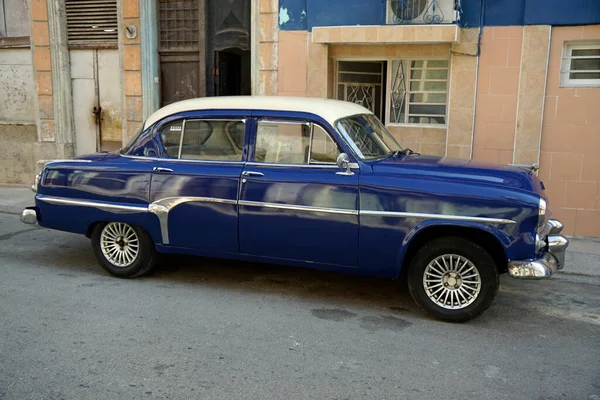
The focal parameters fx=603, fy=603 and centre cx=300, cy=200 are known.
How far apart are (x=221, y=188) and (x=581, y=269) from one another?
14.3ft

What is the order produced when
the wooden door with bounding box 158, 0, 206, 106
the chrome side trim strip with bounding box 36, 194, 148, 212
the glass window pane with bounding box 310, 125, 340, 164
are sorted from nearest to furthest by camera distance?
the glass window pane with bounding box 310, 125, 340, 164 → the chrome side trim strip with bounding box 36, 194, 148, 212 → the wooden door with bounding box 158, 0, 206, 106

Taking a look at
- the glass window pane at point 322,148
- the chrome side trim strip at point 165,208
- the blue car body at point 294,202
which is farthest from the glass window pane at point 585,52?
the chrome side trim strip at point 165,208

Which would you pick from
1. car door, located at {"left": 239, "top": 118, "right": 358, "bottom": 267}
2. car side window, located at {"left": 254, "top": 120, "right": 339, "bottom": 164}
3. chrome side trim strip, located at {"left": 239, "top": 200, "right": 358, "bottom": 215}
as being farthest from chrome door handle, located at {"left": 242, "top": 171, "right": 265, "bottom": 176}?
chrome side trim strip, located at {"left": 239, "top": 200, "right": 358, "bottom": 215}

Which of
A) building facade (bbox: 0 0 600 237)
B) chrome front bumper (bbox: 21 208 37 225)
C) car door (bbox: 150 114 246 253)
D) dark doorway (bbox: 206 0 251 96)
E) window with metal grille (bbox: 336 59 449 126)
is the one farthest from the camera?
dark doorway (bbox: 206 0 251 96)

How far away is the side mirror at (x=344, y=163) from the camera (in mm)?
5371

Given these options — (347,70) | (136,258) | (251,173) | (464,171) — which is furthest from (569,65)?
(136,258)

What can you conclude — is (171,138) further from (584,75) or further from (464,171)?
(584,75)

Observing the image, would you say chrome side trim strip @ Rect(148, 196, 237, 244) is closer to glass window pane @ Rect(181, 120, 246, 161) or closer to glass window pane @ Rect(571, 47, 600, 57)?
glass window pane @ Rect(181, 120, 246, 161)

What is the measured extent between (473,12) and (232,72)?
15.1 feet

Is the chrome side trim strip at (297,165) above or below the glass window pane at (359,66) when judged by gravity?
below

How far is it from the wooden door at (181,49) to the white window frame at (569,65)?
5.99 metres

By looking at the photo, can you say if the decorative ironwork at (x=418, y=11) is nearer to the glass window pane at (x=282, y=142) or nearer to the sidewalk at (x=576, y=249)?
the sidewalk at (x=576, y=249)

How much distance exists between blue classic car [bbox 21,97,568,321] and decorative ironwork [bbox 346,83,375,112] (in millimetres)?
3790

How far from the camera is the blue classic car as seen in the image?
511 cm
